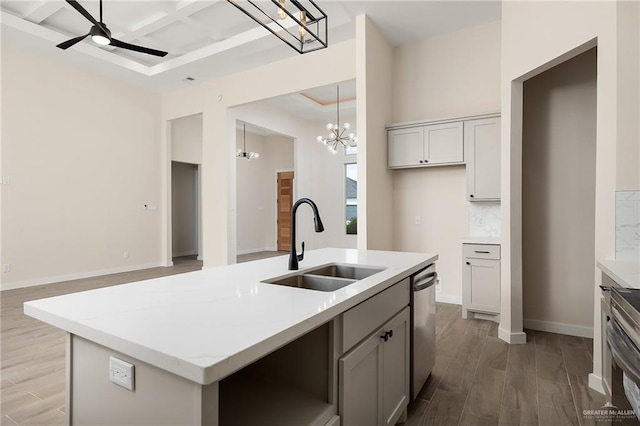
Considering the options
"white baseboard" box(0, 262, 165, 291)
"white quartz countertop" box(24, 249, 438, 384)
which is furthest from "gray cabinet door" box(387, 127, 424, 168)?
"white baseboard" box(0, 262, 165, 291)

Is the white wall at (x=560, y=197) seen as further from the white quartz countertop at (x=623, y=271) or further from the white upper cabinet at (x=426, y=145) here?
the white quartz countertop at (x=623, y=271)

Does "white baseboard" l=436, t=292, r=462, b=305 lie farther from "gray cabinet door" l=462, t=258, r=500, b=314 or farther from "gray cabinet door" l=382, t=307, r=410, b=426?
"gray cabinet door" l=382, t=307, r=410, b=426

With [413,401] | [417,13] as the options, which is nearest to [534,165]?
[417,13]

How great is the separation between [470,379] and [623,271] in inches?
46.9

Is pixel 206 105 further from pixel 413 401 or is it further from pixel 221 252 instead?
pixel 413 401

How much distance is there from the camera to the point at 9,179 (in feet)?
17.0

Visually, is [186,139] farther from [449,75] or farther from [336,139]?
[449,75]

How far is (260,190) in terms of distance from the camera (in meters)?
9.97

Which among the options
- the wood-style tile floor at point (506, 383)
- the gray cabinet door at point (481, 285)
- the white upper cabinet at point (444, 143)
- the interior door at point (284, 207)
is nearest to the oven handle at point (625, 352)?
the wood-style tile floor at point (506, 383)

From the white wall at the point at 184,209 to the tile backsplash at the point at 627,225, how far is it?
856 cm

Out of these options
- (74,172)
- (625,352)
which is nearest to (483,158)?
(625,352)

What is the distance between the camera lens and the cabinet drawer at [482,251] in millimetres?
3693

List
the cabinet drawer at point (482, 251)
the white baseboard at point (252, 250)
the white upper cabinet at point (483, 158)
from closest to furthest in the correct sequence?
the cabinet drawer at point (482, 251) < the white upper cabinet at point (483, 158) < the white baseboard at point (252, 250)

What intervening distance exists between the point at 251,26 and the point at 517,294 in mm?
4573
